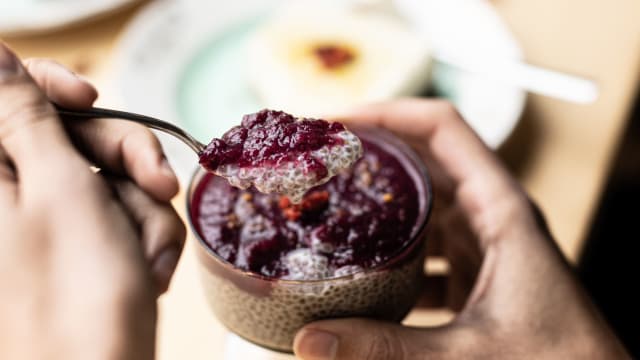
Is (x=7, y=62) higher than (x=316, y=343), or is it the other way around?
(x=7, y=62)

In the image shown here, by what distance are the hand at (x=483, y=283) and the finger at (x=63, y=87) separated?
0.72 ft

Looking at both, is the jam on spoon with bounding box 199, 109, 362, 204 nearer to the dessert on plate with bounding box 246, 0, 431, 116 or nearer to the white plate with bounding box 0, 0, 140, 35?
the dessert on plate with bounding box 246, 0, 431, 116

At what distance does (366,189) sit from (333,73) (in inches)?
17.5

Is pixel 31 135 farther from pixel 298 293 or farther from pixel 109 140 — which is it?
pixel 298 293

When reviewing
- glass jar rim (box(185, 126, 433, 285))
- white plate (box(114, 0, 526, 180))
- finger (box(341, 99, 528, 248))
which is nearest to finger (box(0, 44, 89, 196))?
glass jar rim (box(185, 126, 433, 285))

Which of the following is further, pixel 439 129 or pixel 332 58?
pixel 332 58

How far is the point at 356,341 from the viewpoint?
571 millimetres

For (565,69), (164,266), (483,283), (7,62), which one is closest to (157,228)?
(164,266)

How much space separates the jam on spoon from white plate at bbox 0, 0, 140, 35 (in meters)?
0.66

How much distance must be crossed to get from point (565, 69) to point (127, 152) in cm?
73

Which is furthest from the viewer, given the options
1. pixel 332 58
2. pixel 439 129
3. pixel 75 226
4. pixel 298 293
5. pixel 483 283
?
pixel 332 58

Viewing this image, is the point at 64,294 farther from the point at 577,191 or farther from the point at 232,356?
the point at 577,191

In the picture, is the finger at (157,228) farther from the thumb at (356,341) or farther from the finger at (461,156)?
the finger at (461,156)

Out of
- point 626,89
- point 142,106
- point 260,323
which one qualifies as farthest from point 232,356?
point 626,89
